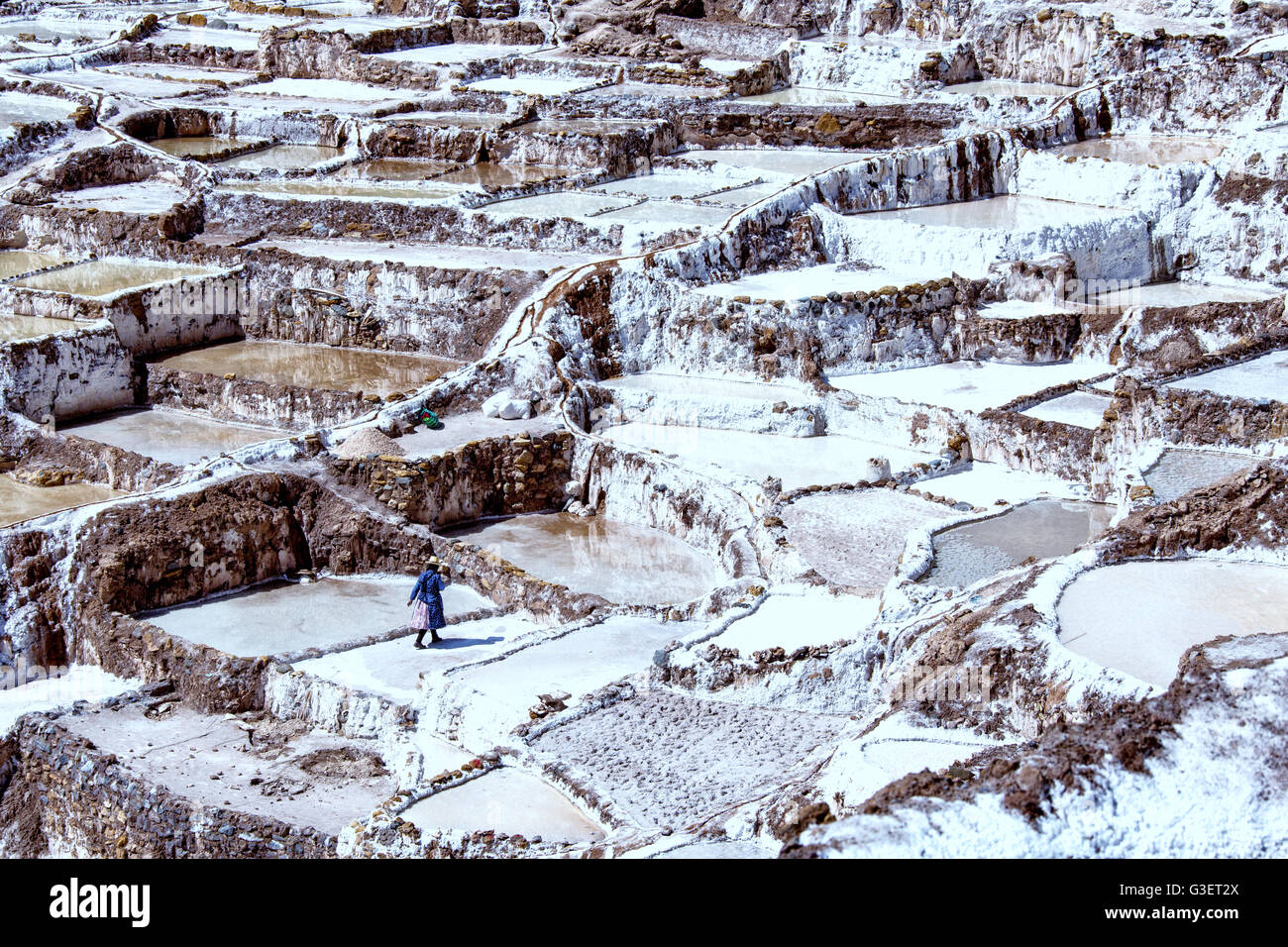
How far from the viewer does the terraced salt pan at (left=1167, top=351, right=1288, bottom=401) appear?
52.5 feet

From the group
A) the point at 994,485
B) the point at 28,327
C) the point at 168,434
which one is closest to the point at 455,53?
the point at 28,327

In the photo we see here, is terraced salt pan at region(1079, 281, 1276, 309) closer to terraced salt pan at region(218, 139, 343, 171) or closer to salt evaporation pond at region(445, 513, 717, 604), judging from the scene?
salt evaporation pond at region(445, 513, 717, 604)

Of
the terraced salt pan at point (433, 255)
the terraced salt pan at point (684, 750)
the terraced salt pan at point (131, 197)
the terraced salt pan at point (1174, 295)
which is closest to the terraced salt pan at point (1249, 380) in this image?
the terraced salt pan at point (1174, 295)

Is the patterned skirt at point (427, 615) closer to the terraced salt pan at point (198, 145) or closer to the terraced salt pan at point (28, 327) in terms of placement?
the terraced salt pan at point (28, 327)

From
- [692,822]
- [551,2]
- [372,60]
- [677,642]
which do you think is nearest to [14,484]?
[677,642]

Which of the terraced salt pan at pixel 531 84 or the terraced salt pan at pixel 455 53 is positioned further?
the terraced salt pan at pixel 455 53

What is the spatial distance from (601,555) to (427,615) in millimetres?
3052

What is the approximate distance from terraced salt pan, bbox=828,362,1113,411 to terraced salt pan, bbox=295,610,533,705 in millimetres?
6123

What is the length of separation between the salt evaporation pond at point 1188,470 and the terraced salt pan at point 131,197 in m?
16.8

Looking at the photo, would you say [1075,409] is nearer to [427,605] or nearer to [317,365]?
[427,605]

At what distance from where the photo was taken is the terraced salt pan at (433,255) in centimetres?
2209

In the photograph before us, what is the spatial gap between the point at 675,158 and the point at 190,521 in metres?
13.2

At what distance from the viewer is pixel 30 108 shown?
3045 centimetres

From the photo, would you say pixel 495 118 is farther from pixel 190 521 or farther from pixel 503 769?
pixel 503 769
